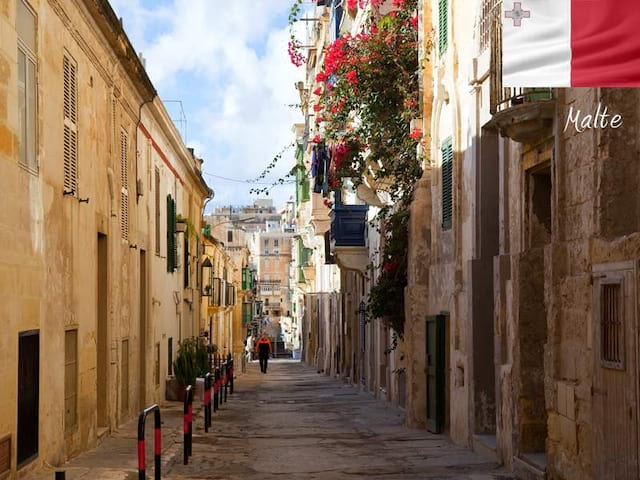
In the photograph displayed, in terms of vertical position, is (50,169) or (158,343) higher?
(50,169)

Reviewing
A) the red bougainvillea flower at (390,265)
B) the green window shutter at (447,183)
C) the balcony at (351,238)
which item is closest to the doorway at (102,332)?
the green window shutter at (447,183)

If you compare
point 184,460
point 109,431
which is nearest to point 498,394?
point 184,460

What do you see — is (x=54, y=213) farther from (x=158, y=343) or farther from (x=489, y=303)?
(x=158, y=343)

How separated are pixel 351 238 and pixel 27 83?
20.4 meters

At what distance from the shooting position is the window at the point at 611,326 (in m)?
10.2

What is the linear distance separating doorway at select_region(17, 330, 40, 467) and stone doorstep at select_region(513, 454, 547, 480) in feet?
17.3

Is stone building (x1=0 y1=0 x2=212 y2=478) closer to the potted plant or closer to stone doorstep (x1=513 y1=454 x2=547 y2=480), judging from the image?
the potted plant

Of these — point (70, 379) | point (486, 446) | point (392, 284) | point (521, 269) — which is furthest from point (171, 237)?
point (521, 269)

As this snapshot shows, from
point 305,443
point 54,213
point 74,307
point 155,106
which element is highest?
point 155,106

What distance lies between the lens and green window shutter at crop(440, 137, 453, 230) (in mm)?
18781

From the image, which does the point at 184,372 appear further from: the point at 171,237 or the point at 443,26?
the point at 443,26

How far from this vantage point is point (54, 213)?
46.6 ft

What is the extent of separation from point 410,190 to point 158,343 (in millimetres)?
7078


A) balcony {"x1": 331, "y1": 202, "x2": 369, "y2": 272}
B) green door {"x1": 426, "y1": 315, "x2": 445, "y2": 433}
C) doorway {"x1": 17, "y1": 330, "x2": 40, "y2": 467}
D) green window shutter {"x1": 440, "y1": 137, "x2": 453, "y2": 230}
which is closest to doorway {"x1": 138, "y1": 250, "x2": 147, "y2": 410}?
green door {"x1": 426, "y1": 315, "x2": 445, "y2": 433}
